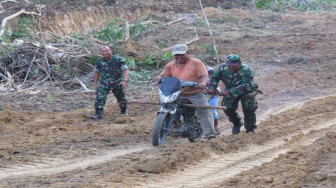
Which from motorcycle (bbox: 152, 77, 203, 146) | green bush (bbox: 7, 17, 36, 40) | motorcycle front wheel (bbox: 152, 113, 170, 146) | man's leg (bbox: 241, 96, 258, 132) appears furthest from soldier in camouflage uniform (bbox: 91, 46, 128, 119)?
green bush (bbox: 7, 17, 36, 40)

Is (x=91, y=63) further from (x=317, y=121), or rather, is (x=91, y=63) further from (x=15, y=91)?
(x=317, y=121)

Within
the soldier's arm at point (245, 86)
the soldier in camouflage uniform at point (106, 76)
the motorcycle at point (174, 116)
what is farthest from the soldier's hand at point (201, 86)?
the soldier in camouflage uniform at point (106, 76)

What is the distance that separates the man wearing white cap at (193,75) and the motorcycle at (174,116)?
13 centimetres

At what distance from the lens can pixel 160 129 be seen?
33.9ft

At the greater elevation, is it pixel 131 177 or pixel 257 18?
pixel 131 177

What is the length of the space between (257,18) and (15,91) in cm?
1655

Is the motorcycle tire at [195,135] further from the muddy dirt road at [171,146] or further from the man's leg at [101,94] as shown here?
the man's leg at [101,94]

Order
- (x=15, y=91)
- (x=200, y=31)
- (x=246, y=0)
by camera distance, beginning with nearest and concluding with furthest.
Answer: (x=15, y=91) < (x=200, y=31) < (x=246, y=0)

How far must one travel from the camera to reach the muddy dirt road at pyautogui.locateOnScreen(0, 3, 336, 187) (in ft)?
25.6

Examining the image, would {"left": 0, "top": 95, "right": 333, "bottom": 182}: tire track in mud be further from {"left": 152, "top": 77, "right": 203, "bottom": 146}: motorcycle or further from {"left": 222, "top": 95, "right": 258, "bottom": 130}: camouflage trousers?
{"left": 222, "top": 95, "right": 258, "bottom": 130}: camouflage trousers

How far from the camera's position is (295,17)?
30000 mm

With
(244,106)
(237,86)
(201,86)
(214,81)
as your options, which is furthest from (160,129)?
(244,106)

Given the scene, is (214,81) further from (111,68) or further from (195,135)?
(111,68)

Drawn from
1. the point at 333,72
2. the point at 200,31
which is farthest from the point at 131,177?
the point at 200,31
